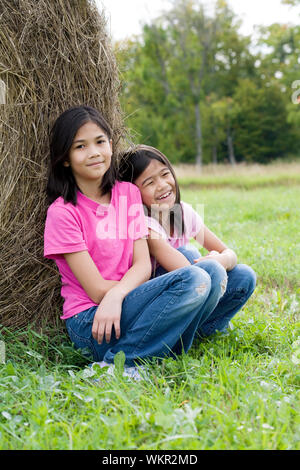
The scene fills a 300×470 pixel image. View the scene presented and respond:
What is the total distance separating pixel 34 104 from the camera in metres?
2.51

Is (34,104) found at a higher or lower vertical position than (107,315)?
higher

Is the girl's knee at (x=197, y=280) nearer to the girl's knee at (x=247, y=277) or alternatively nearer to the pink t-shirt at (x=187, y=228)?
the girl's knee at (x=247, y=277)

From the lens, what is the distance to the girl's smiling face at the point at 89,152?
2.33m

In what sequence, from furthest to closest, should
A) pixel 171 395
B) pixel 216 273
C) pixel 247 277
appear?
pixel 247 277 < pixel 216 273 < pixel 171 395

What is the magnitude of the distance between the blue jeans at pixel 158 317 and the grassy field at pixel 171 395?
11cm

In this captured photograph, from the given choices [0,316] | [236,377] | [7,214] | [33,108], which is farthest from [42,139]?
[236,377]

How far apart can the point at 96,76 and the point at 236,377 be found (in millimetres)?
1656

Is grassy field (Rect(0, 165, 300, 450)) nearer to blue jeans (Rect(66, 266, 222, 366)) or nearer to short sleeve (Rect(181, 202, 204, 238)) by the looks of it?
blue jeans (Rect(66, 266, 222, 366))

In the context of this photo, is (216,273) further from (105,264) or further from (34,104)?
(34,104)

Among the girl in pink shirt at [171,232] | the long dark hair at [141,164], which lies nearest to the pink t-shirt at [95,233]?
the girl in pink shirt at [171,232]

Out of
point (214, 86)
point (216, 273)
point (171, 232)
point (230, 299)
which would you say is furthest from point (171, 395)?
point (214, 86)

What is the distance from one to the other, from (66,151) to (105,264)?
1.85 feet

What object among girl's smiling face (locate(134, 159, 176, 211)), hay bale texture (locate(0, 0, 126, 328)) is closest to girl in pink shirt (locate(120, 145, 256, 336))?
girl's smiling face (locate(134, 159, 176, 211))
